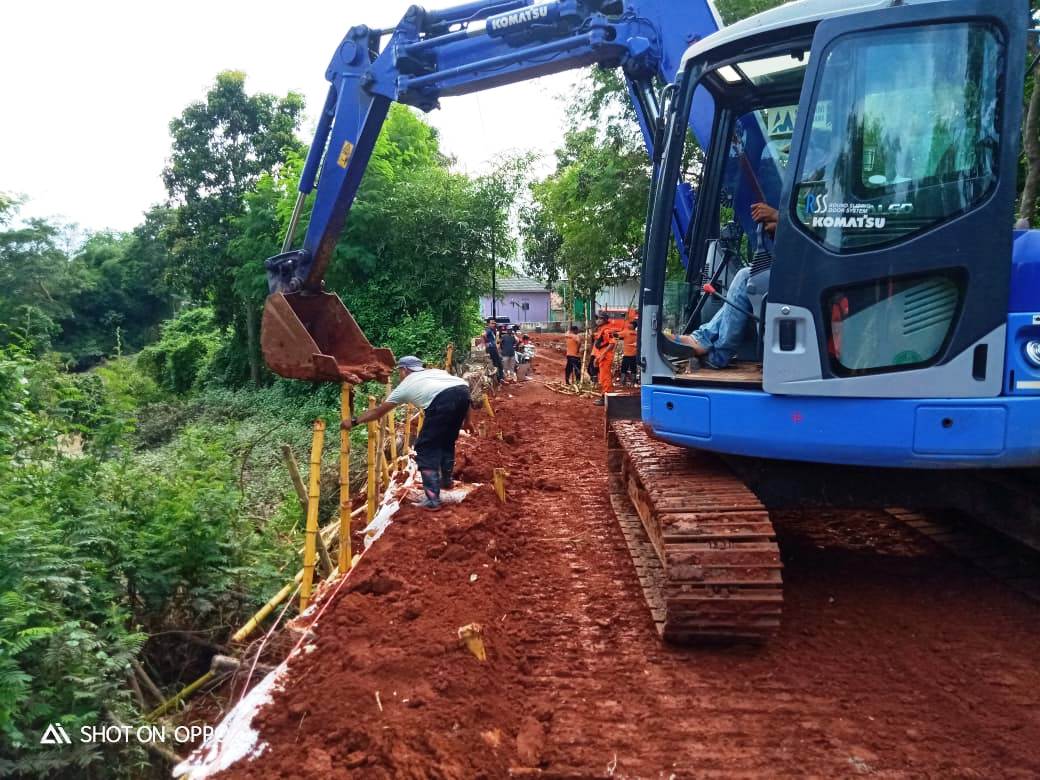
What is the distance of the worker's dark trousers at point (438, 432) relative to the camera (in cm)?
599

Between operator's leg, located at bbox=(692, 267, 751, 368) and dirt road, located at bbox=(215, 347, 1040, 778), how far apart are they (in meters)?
1.45

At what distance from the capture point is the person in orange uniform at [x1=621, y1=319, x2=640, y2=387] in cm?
1474

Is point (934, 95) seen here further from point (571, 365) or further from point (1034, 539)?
point (571, 365)

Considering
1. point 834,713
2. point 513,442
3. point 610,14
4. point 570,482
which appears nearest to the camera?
point 834,713

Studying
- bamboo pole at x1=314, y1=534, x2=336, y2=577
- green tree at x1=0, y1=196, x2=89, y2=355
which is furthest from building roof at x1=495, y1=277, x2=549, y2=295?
bamboo pole at x1=314, y1=534, x2=336, y2=577

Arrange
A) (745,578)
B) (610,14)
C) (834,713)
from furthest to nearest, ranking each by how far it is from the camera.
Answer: (610,14)
(745,578)
(834,713)

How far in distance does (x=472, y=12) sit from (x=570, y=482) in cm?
445

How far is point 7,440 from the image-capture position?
5938 millimetres

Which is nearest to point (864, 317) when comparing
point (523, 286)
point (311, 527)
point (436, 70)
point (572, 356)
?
point (311, 527)

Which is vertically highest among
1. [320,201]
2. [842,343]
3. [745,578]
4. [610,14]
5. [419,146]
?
[419,146]

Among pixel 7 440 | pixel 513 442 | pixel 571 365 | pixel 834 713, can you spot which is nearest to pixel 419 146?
pixel 571 365

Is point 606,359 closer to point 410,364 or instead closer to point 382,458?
point 382,458

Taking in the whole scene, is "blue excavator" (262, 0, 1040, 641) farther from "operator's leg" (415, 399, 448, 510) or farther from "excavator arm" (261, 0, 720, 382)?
"operator's leg" (415, 399, 448, 510)

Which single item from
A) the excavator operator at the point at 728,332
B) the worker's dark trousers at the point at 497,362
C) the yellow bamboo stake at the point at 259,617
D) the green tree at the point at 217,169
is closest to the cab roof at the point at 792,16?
the excavator operator at the point at 728,332
